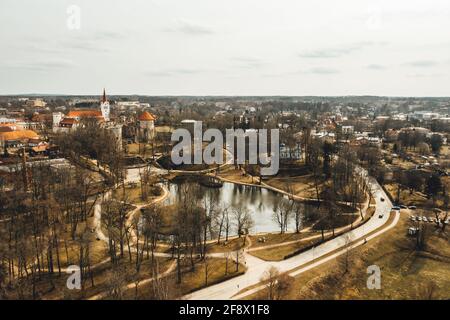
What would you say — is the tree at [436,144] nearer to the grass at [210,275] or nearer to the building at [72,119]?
the grass at [210,275]

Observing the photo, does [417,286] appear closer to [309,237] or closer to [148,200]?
[309,237]

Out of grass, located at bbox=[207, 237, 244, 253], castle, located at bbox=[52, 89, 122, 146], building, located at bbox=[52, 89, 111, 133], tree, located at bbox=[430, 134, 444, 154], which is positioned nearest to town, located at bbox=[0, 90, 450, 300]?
grass, located at bbox=[207, 237, 244, 253]

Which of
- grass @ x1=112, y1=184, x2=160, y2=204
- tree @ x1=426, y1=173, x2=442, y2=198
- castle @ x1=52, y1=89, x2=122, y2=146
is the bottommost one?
grass @ x1=112, y1=184, x2=160, y2=204

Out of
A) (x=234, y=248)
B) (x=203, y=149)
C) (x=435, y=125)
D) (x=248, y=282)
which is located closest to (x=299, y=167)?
(x=203, y=149)

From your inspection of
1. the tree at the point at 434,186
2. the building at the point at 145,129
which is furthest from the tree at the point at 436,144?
the building at the point at 145,129

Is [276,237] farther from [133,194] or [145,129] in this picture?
[145,129]

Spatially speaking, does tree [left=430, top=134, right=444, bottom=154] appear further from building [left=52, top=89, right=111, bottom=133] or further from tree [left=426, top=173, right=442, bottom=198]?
building [left=52, top=89, right=111, bottom=133]

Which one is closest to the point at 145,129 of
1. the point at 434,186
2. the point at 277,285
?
the point at 434,186
